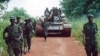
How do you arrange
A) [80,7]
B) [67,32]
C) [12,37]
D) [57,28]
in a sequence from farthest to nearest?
1. [80,7]
2. [57,28]
3. [67,32]
4. [12,37]

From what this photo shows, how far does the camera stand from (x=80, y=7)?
5181 centimetres

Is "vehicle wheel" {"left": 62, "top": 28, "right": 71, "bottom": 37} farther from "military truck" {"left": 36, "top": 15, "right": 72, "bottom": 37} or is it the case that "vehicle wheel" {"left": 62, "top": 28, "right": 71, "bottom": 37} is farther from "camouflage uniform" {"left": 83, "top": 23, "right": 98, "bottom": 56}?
"camouflage uniform" {"left": 83, "top": 23, "right": 98, "bottom": 56}

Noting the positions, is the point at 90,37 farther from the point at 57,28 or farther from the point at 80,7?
the point at 80,7

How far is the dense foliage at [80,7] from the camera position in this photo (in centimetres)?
4801

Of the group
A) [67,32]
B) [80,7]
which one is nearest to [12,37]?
[67,32]

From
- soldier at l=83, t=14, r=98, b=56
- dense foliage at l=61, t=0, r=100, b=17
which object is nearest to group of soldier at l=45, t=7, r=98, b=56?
soldier at l=83, t=14, r=98, b=56

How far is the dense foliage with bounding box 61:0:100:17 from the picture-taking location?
158ft

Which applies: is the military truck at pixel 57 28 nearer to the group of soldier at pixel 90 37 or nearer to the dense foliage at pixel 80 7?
the dense foliage at pixel 80 7

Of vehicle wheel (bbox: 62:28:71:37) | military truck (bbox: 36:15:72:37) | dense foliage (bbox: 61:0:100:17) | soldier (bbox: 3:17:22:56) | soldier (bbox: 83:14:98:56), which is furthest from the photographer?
dense foliage (bbox: 61:0:100:17)

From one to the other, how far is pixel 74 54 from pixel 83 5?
105ft

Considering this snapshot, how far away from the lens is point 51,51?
2111 centimetres

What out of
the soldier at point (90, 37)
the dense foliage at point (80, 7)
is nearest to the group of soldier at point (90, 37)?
the soldier at point (90, 37)

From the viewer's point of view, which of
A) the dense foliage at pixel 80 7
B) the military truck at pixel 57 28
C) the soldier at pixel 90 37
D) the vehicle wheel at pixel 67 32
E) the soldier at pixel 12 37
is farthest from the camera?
the dense foliage at pixel 80 7

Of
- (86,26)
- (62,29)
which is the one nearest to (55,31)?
(62,29)
